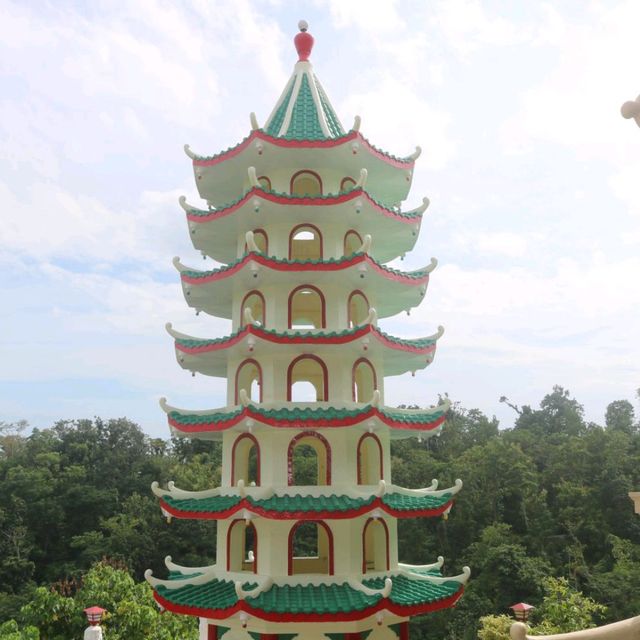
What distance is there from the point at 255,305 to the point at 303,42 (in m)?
6.22

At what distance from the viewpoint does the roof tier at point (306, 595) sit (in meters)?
9.61

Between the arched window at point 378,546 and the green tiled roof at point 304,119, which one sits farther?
the green tiled roof at point 304,119

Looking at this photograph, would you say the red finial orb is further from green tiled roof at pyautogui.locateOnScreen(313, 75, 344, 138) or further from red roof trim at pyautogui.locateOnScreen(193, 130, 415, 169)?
red roof trim at pyautogui.locateOnScreen(193, 130, 415, 169)

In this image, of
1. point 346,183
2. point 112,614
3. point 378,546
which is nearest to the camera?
point 378,546

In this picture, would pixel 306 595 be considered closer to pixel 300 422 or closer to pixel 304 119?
pixel 300 422

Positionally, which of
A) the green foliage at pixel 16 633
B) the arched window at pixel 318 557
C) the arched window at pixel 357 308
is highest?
the arched window at pixel 357 308

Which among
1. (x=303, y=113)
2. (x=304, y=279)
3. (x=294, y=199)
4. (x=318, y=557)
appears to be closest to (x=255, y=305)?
(x=304, y=279)

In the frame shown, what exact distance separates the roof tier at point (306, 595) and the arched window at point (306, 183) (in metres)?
7.45

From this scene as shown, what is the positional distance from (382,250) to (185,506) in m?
6.93

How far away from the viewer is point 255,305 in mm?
13039

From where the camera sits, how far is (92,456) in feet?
160

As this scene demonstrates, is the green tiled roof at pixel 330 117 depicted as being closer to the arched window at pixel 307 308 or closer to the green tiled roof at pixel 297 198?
the green tiled roof at pixel 297 198

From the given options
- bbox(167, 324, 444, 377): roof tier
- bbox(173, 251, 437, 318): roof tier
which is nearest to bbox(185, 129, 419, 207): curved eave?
bbox(173, 251, 437, 318): roof tier

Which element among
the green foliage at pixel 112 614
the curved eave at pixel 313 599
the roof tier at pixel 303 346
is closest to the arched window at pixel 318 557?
the curved eave at pixel 313 599
